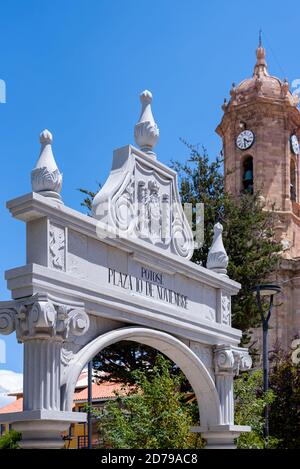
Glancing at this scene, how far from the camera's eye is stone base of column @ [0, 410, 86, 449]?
940 cm

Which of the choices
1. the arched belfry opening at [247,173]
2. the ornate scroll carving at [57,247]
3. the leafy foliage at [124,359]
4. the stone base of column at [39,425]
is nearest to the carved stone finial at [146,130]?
the ornate scroll carving at [57,247]

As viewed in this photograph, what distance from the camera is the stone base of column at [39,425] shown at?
940 centimetres

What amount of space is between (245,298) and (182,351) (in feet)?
43.9

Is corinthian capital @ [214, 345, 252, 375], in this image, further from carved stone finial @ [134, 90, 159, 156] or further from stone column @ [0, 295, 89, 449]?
stone column @ [0, 295, 89, 449]

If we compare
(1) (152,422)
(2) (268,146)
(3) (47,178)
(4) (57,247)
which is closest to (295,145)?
(2) (268,146)

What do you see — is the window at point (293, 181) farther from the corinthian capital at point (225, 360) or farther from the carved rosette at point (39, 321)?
the carved rosette at point (39, 321)

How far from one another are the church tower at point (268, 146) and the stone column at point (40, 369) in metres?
34.3

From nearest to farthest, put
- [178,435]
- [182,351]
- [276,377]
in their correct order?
[182,351]
[178,435]
[276,377]

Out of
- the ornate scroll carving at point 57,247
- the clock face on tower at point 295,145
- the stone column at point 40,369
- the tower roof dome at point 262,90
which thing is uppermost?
the tower roof dome at point 262,90

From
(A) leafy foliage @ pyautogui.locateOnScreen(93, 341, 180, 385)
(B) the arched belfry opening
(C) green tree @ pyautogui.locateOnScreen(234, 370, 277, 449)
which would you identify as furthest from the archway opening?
(B) the arched belfry opening
